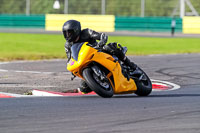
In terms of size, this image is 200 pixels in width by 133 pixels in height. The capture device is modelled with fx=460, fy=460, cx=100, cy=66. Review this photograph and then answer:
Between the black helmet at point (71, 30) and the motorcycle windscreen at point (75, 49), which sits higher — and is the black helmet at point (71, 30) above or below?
above

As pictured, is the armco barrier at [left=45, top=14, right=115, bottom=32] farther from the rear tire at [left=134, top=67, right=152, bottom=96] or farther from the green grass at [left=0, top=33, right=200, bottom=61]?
the rear tire at [left=134, top=67, right=152, bottom=96]

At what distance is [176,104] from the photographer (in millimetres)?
7016

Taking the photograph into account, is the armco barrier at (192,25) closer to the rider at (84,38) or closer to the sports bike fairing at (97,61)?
the rider at (84,38)

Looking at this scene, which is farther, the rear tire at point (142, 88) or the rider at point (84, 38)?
the rear tire at point (142, 88)

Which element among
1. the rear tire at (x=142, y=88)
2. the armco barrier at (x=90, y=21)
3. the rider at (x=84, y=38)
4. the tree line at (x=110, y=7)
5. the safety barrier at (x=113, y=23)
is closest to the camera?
the rider at (x=84, y=38)

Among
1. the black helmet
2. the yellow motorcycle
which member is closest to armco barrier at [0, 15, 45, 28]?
the black helmet

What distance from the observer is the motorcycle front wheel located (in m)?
7.24

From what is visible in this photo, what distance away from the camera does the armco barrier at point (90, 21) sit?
116 ft

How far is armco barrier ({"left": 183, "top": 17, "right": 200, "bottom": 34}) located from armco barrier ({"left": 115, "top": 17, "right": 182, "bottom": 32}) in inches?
54.5

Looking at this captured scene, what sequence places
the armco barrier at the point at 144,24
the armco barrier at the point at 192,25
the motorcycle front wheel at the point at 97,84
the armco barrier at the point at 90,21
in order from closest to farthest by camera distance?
the motorcycle front wheel at the point at 97,84
the armco barrier at the point at 192,25
the armco barrier at the point at 90,21
the armco barrier at the point at 144,24

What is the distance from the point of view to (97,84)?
23.9 ft

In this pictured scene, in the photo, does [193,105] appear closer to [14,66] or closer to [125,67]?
[125,67]

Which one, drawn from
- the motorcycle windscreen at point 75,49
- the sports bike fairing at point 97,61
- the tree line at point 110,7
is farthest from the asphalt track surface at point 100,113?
the tree line at point 110,7

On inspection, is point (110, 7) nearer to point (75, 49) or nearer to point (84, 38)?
point (84, 38)
